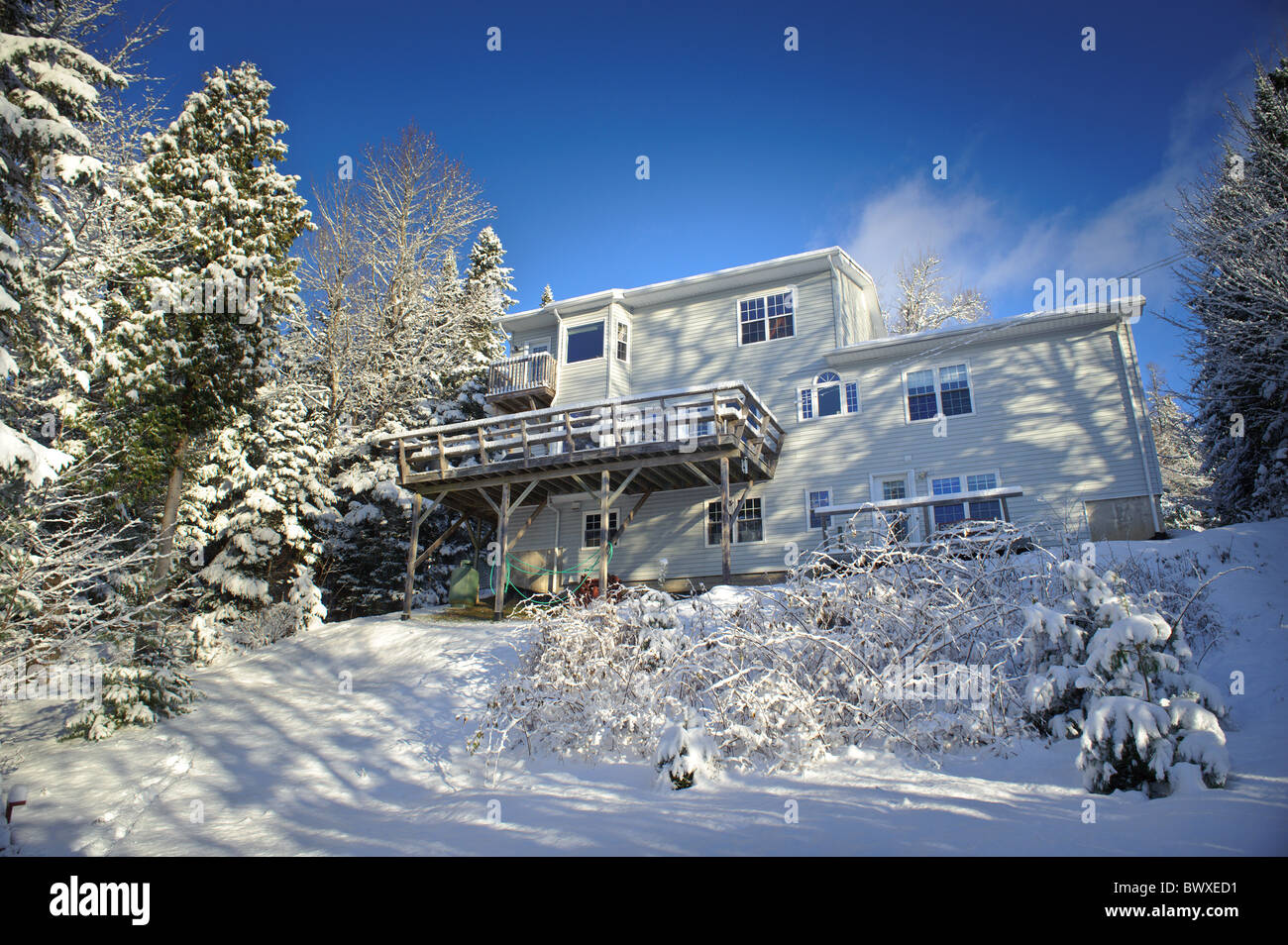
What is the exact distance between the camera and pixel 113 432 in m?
13.7

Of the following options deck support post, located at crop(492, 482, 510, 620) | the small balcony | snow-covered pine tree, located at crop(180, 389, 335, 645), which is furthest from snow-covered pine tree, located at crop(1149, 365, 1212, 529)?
snow-covered pine tree, located at crop(180, 389, 335, 645)

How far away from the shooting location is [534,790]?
6727mm

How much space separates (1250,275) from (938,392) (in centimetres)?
647

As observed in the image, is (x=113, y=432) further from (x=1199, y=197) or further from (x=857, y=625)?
(x=1199, y=197)

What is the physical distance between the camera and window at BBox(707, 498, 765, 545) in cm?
1861

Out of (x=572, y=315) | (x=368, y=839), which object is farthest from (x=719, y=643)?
(x=572, y=315)

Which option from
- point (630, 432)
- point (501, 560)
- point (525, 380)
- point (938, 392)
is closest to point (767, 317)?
point (938, 392)

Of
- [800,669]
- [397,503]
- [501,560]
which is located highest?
[397,503]

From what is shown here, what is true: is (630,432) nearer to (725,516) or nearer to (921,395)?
(725,516)

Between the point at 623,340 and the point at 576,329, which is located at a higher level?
the point at 576,329

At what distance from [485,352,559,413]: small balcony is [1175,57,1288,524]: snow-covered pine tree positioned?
51.2 ft

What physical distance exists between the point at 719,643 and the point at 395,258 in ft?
66.2

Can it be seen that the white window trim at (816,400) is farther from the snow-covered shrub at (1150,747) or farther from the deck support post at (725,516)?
the snow-covered shrub at (1150,747)
